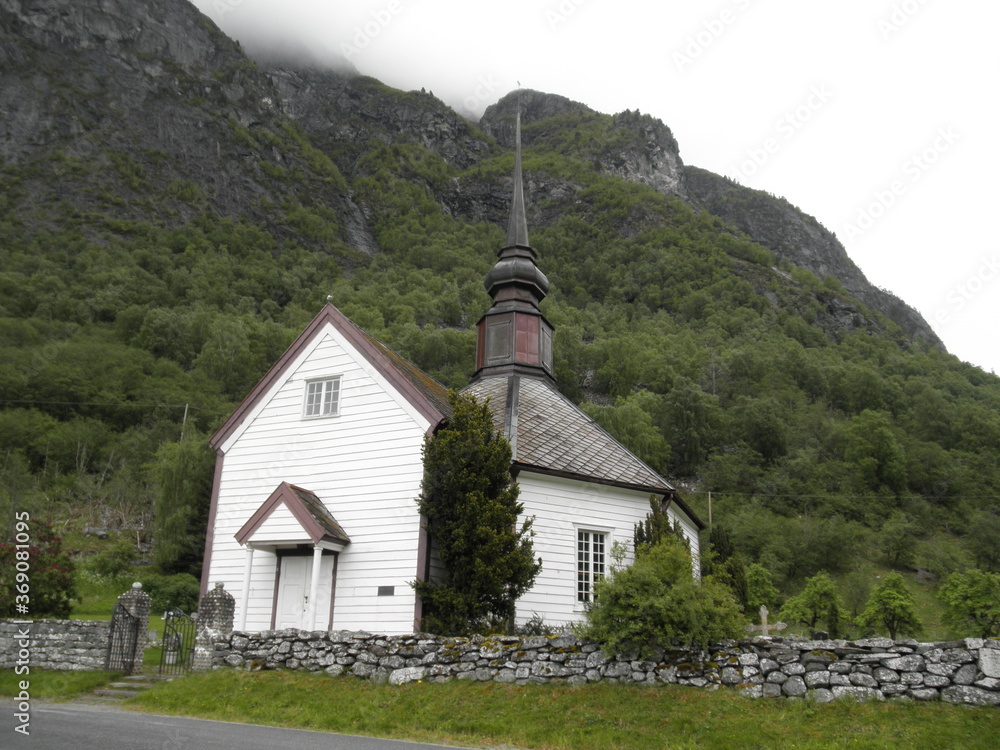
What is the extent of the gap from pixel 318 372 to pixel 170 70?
394 feet

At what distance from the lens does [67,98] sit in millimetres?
105625

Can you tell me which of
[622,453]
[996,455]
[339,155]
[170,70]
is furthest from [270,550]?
→ [339,155]

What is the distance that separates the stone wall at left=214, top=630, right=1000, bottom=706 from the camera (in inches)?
380

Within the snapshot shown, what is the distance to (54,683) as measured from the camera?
1369 centimetres

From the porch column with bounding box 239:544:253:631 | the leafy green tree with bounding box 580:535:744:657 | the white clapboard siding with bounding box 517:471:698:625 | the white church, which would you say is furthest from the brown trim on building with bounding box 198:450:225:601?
the leafy green tree with bounding box 580:535:744:657

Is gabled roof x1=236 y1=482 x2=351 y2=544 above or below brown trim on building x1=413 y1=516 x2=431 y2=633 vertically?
above

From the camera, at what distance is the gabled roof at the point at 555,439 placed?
723 inches

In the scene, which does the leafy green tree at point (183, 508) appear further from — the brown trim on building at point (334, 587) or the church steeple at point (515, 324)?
the brown trim on building at point (334, 587)

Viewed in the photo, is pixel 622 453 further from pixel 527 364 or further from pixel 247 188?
pixel 247 188

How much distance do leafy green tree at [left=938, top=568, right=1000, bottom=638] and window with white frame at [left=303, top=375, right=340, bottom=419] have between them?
59.6ft

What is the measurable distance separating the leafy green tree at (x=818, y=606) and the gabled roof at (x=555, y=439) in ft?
17.0

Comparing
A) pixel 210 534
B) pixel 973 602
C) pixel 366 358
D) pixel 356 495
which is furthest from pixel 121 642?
pixel 973 602

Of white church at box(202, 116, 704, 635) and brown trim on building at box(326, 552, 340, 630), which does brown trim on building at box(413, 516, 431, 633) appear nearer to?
white church at box(202, 116, 704, 635)

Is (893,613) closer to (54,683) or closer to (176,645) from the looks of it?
(176,645)
